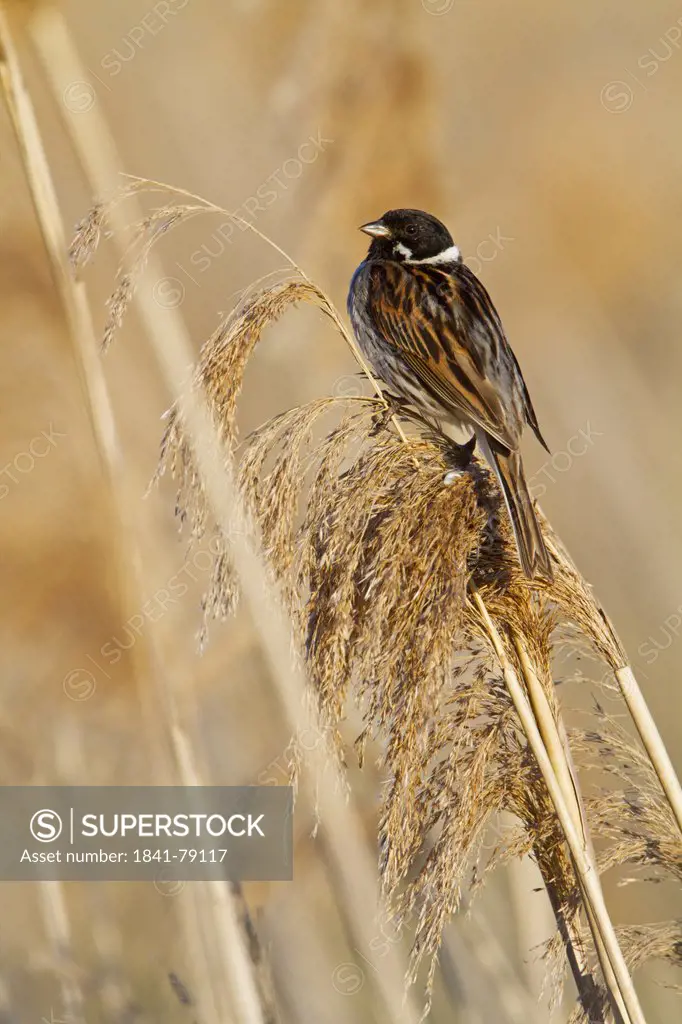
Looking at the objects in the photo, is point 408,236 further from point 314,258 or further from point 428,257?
point 314,258

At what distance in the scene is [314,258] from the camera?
2.30m

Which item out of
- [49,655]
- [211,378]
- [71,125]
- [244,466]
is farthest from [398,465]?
[71,125]

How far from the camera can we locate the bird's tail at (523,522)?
1387mm

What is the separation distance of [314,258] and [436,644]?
50.5 inches

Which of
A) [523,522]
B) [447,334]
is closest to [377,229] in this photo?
[447,334]

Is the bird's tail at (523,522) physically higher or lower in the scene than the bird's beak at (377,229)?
lower

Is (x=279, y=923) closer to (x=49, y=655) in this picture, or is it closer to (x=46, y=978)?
(x=46, y=978)

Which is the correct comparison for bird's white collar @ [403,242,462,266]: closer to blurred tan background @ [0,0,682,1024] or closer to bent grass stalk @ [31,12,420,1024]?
bent grass stalk @ [31,12,420,1024]

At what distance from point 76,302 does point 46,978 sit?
1.48 metres

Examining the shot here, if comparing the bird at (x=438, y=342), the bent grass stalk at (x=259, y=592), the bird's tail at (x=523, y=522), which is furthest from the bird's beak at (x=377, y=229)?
the bird's tail at (x=523, y=522)

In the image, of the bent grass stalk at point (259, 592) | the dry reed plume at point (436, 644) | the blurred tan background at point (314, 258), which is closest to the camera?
the dry reed plume at point (436, 644)

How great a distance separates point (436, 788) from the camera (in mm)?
1504

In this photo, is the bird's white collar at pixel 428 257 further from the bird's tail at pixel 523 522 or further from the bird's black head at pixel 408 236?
the bird's tail at pixel 523 522

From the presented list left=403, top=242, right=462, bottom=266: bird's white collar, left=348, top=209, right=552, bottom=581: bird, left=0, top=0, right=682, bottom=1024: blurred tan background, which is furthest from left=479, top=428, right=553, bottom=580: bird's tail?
left=0, top=0, right=682, bottom=1024: blurred tan background
